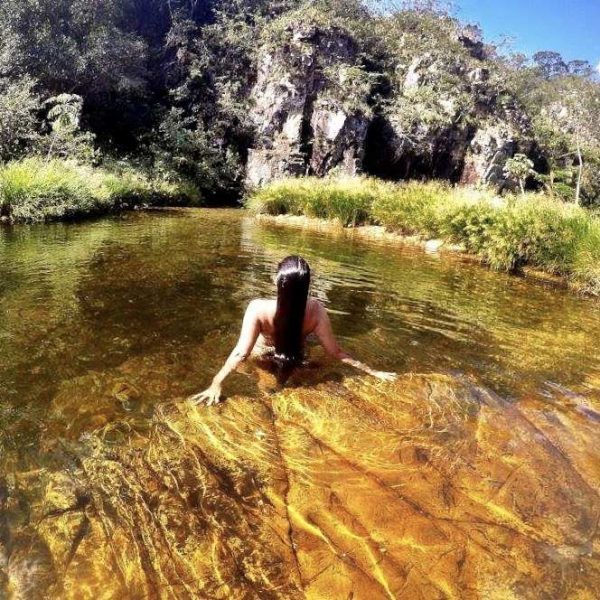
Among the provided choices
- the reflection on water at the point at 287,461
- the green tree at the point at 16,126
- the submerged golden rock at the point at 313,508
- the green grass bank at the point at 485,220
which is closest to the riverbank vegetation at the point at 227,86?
the green tree at the point at 16,126

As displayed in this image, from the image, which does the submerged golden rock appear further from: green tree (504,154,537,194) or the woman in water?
green tree (504,154,537,194)

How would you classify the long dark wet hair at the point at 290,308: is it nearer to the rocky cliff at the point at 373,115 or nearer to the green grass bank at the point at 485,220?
the green grass bank at the point at 485,220

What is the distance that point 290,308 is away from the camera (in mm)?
3631

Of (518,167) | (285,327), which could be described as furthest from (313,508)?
(518,167)

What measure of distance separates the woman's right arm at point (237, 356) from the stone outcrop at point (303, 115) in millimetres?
21727

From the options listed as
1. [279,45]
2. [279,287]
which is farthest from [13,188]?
[279,45]

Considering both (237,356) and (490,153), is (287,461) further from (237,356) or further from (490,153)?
(490,153)

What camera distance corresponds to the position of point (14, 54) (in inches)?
745

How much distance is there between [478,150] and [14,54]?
22.7m

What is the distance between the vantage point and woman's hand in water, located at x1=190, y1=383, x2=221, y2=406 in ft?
11.5

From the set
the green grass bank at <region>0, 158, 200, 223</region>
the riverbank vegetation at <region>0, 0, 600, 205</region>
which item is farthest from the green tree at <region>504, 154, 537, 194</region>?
the green grass bank at <region>0, 158, 200, 223</region>

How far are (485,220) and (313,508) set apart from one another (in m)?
10.4

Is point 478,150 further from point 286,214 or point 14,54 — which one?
point 14,54

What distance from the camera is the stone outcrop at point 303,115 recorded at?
25.2 metres
